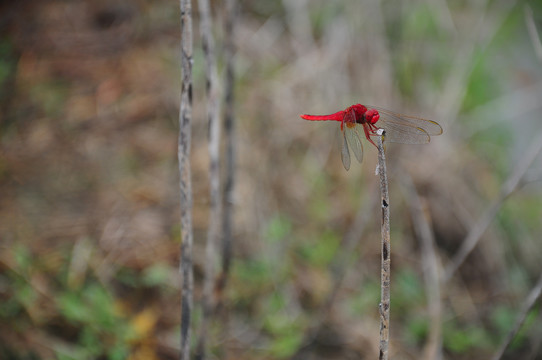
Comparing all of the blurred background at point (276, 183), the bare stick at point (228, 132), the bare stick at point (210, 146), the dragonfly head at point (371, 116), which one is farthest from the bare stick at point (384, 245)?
the blurred background at point (276, 183)

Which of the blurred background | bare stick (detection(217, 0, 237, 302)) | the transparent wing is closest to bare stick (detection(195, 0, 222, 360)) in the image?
bare stick (detection(217, 0, 237, 302))

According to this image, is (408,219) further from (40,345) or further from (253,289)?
(40,345)

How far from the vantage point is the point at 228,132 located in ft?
5.24

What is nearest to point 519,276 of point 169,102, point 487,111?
point 487,111

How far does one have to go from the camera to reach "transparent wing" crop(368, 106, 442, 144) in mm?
1146

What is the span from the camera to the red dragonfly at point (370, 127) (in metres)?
1.05

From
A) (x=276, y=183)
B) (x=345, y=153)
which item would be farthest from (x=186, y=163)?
(x=276, y=183)

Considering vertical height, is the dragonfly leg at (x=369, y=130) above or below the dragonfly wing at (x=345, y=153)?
above

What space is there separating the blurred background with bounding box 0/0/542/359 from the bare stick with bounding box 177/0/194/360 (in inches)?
28.6

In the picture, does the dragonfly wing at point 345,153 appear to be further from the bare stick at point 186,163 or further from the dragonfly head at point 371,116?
the bare stick at point 186,163

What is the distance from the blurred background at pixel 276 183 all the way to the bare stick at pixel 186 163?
0.73 meters

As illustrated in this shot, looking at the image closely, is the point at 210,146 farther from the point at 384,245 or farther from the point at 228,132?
the point at 384,245

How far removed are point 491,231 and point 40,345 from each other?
2106 mm

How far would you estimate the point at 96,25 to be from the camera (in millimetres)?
3018
